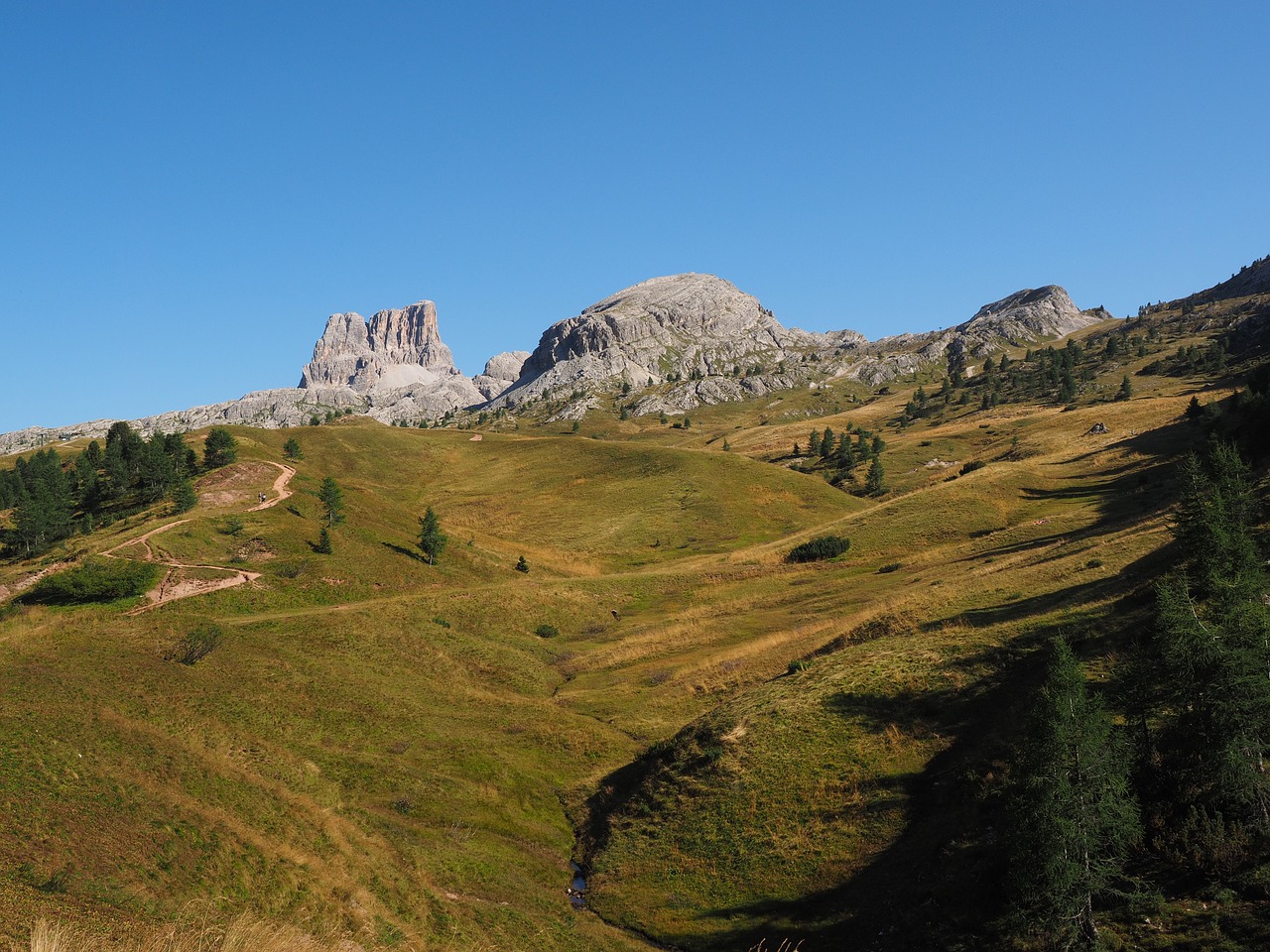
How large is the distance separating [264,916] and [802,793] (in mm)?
25657

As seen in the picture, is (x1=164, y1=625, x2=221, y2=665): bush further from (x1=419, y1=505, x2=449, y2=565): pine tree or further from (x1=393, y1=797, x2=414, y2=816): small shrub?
(x1=419, y1=505, x2=449, y2=565): pine tree

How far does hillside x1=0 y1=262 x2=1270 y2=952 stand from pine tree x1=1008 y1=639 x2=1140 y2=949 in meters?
1.90

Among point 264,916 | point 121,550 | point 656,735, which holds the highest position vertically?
point 121,550

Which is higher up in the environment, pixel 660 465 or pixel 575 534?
pixel 660 465

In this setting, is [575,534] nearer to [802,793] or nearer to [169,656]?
[169,656]

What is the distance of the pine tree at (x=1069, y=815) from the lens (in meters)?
22.0

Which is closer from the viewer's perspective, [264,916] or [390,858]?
[264,916]

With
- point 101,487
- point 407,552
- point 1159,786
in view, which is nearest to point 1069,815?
point 1159,786

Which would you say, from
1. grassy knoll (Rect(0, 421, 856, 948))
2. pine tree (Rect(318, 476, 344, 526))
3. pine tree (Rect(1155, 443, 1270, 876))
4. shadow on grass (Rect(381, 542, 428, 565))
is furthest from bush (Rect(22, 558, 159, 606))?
pine tree (Rect(1155, 443, 1270, 876))

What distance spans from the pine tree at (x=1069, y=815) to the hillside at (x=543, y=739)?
1.90 metres

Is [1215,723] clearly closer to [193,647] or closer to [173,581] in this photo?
[193,647]

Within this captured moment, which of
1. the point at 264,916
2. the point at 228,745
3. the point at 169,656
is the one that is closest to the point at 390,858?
the point at 264,916

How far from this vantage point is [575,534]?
437 ft

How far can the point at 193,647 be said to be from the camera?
4856 cm
